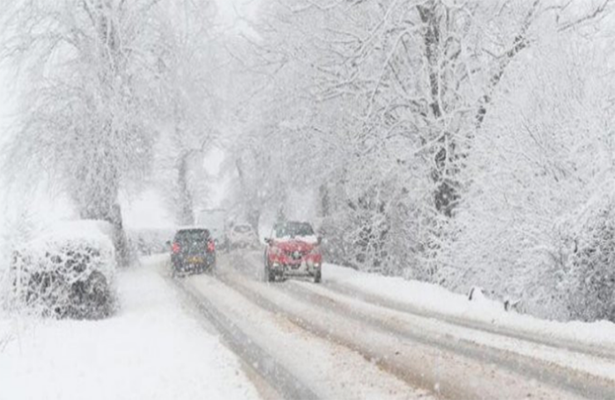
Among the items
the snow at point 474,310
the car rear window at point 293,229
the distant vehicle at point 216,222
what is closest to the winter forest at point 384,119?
the snow at point 474,310

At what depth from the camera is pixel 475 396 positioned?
27.7ft

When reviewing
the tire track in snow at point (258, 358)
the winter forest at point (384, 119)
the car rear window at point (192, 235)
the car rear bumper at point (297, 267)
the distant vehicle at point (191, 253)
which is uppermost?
the winter forest at point (384, 119)

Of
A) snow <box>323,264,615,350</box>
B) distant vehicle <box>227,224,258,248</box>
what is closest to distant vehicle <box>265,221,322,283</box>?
snow <box>323,264,615,350</box>

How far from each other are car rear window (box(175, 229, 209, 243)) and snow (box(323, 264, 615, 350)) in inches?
266

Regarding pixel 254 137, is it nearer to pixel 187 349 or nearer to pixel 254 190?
pixel 254 190

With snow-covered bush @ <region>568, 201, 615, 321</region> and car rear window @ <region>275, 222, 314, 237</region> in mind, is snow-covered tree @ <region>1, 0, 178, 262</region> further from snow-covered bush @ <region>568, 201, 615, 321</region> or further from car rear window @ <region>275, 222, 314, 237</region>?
snow-covered bush @ <region>568, 201, 615, 321</region>

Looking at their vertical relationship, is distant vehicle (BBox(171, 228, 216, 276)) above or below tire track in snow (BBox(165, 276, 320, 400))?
above

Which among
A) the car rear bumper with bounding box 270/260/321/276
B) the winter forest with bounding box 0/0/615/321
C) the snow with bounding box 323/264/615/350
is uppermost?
the winter forest with bounding box 0/0/615/321

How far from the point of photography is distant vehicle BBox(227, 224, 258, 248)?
48.1 metres

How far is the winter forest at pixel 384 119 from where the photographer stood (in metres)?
15.5

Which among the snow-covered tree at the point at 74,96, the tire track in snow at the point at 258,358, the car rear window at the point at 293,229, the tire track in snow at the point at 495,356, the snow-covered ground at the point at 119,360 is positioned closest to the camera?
the tire track in snow at the point at 495,356

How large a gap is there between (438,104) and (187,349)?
12.7m

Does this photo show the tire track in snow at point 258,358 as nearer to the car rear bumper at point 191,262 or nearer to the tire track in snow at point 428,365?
the tire track in snow at point 428,365

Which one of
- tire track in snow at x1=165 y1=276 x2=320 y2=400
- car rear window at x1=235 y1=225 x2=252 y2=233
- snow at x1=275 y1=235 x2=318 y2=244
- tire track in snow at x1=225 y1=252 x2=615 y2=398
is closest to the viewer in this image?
tire track in snow at x1=225 y1=252 x2=615 y2=398
